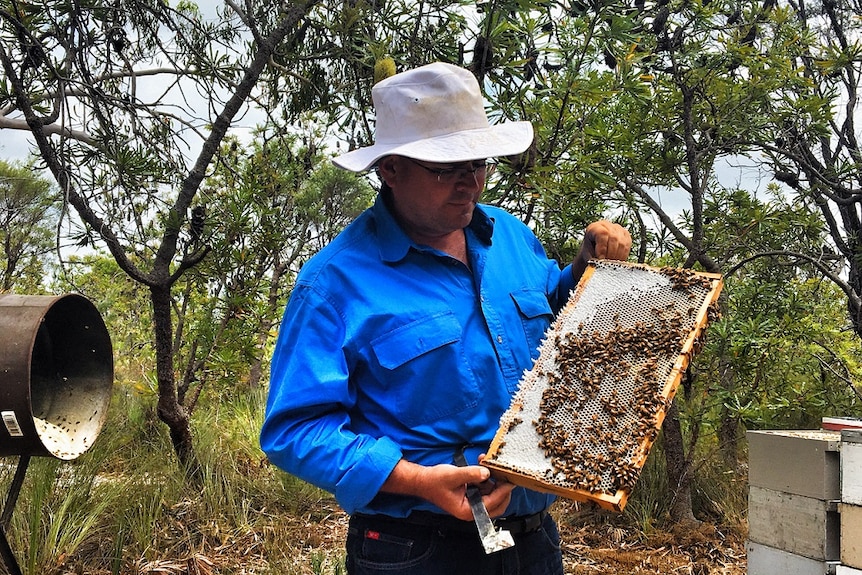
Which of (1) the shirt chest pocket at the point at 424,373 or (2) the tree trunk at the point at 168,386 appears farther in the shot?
(2) the tree trunk at the point at 168,386

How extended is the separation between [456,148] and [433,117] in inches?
5.2

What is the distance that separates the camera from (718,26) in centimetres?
385

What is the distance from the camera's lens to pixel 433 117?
182cm

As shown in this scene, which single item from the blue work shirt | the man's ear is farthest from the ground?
the man's ear

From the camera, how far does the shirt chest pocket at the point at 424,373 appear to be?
1.68 meters

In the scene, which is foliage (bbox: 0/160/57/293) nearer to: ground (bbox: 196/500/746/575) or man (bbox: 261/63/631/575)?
ground (bbox: 196/500/746/575)

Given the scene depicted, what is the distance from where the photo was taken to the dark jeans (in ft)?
5.60

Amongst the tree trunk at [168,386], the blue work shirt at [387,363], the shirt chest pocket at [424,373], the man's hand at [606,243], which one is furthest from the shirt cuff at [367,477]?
the tree trunk at [168,386]

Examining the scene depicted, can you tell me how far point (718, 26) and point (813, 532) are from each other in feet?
8.71

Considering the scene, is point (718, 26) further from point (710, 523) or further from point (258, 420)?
point (258, 420)

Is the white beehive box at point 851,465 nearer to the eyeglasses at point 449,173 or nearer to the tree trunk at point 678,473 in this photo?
the tree trunk at point 678,473

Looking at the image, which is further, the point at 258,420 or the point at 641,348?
the point at 258,420

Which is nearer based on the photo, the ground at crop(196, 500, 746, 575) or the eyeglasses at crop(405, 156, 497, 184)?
the eyeglasses at crop(405, 156, 497, 184)

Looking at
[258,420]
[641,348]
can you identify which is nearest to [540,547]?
[641,348]
